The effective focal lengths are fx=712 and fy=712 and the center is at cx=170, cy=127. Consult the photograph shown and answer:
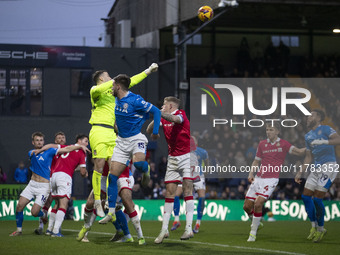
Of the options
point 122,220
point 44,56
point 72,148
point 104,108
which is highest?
point 44,56

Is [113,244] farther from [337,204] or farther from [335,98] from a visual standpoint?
[335,98]

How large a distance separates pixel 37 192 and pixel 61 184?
798 millimetres

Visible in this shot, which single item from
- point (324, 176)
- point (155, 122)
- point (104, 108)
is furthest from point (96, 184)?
point (324, 176)

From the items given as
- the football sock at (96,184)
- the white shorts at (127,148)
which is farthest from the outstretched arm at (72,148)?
the white shorts at (127,148)

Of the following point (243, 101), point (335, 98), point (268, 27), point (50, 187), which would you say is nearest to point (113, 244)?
point (50, 187)

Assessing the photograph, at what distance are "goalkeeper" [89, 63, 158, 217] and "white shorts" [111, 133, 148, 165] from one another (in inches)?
26.9

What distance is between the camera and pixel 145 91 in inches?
1372

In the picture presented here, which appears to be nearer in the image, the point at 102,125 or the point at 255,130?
the point at 102,125

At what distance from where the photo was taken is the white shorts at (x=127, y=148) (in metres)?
→ 12.3

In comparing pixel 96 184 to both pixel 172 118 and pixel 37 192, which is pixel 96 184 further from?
pixel 37 192

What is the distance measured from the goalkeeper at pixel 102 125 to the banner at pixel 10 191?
12.1 meters

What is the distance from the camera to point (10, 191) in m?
24.5

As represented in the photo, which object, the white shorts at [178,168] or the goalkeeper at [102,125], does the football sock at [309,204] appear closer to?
the white shorts at [178,168]

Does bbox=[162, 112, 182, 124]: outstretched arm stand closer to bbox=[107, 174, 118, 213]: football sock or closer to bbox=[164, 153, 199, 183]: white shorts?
bbox=[164, 153, 199, 183]: white shorts
